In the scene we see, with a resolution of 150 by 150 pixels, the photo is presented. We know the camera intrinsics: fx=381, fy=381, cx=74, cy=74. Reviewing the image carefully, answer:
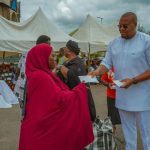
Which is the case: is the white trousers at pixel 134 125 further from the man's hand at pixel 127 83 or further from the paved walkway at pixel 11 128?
the paved walkway at pixel 11 128

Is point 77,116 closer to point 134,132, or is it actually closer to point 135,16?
point 134,132

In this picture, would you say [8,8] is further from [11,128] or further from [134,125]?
[134,125]

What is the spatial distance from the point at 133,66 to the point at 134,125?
2.38ft

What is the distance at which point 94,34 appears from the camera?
16609mm

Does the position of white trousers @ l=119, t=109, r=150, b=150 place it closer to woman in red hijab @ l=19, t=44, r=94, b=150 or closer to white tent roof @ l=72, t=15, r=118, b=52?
woman in red hijab @ l=19, t=44, r=94, b=150

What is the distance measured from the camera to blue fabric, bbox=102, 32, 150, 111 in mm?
3971

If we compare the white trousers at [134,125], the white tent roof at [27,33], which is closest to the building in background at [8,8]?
the white tent roof at [27,33]

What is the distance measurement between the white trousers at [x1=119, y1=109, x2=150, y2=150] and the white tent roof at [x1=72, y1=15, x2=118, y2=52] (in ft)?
34.2

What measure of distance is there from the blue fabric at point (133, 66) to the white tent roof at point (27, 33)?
622cm

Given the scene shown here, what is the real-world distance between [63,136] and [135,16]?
1.49 metres

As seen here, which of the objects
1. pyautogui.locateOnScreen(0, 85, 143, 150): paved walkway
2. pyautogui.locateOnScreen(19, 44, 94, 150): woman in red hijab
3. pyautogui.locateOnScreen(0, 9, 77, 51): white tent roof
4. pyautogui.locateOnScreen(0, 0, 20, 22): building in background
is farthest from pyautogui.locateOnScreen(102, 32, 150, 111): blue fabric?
pyautogui.locateOnScreen(0, 0, 20, 22): building in background

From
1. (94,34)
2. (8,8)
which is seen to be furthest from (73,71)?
(8,8)

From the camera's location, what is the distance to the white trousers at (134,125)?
13.5ft

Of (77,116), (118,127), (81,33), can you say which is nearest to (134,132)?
(77,116)
